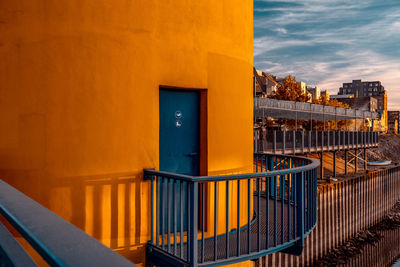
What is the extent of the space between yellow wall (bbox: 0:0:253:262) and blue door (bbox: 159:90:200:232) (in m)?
0.32

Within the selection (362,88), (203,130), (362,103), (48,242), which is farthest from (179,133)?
(362,88)

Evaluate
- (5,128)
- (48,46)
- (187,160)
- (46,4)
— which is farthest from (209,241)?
(46,4)

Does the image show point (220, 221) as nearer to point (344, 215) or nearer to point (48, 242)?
point (48, 242)

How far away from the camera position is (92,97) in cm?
464

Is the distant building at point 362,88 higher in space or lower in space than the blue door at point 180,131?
higher

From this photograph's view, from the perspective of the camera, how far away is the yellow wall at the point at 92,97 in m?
4.39

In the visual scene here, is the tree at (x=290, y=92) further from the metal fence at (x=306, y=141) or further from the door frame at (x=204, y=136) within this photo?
the door frame at (x=204, y=136)

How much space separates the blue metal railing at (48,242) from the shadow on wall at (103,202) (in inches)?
121

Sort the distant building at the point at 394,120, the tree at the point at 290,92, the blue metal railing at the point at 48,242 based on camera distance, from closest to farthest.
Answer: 1. the blue metal railing at the point at 48,242
2. the tree at the point at 290,92
3. the distant building at the point at 394,120

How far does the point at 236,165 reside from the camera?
20.0 feet

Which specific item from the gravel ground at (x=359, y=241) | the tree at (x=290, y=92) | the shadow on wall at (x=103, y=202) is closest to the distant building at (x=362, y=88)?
the tree at (x=290, y=92)

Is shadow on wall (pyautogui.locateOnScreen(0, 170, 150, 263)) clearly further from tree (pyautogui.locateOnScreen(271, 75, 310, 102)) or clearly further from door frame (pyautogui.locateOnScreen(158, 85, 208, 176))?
tree (pyautogui.locateOnScreen(271, 75, 310, 102))

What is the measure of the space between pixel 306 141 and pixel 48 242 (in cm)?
2657

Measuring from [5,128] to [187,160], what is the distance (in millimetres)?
2708
